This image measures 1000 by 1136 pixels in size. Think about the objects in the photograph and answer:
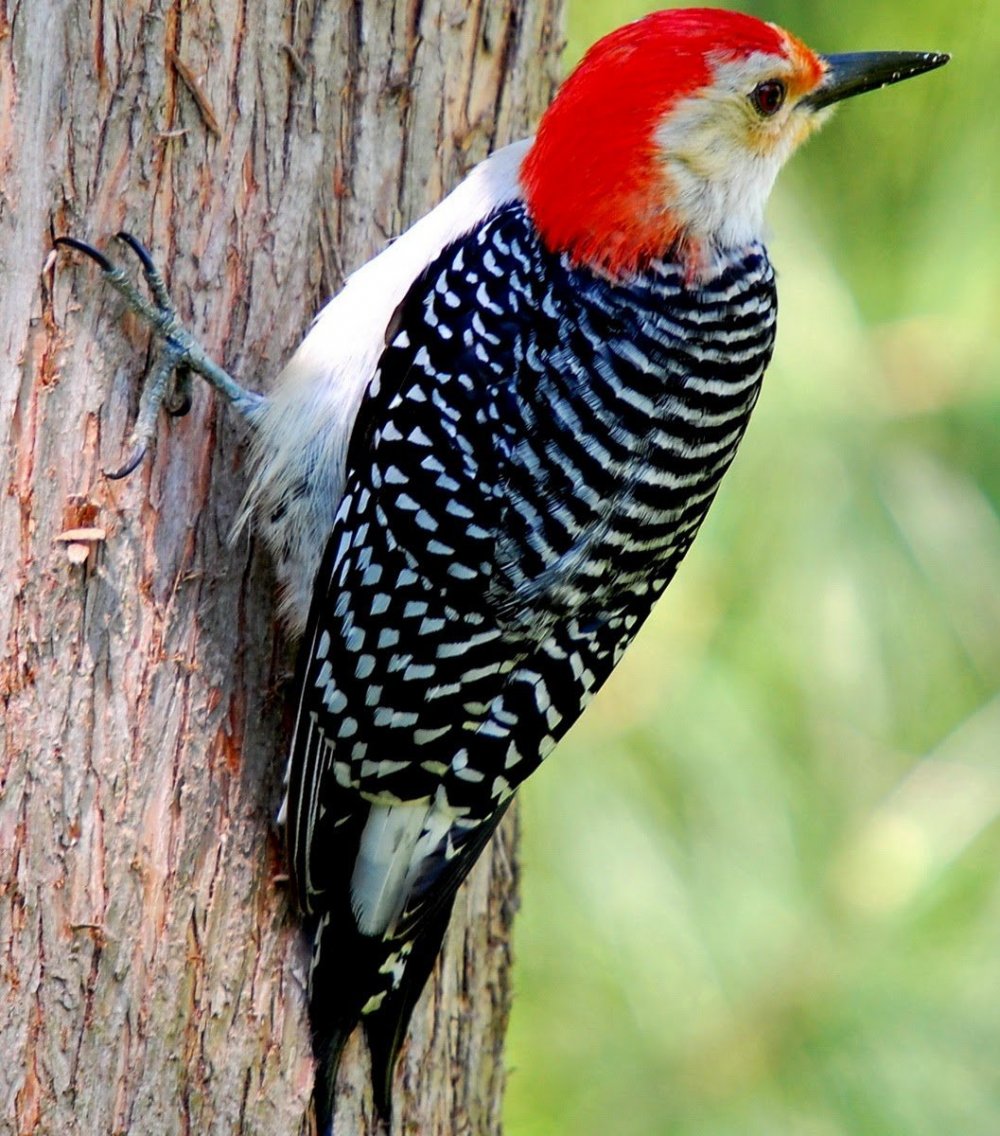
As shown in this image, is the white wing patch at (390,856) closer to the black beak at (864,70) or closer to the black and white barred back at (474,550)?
the black and white barred back at (474,550)

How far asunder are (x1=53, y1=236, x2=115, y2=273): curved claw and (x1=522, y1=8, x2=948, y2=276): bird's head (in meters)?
0.78

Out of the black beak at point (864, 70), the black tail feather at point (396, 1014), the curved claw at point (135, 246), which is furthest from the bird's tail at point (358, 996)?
the black beak at point (864, 70)

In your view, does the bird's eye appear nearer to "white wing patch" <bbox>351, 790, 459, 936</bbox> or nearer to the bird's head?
the bird's head

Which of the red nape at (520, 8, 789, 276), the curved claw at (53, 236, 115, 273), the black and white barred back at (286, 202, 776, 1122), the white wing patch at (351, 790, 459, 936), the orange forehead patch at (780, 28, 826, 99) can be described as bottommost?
the white wing patch at (351, 790, 459, 936)

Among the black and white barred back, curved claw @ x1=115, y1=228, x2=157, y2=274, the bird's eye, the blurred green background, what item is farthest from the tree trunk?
the blurred green background

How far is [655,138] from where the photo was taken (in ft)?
8.71

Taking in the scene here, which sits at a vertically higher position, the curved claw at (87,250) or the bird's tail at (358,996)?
the curved claw at (87,250)

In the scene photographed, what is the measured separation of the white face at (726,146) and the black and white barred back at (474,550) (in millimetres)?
144

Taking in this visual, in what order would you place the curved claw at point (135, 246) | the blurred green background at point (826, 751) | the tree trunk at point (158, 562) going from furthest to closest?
the blurred green background at point (826, 751) < the curved claw at point (135, 246) < the tree trunk at point (158, 562)

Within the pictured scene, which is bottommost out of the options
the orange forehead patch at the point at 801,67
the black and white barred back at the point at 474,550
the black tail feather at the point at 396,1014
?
the black tail feather at the point at 396,1014

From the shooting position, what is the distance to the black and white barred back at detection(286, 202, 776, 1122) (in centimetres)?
250

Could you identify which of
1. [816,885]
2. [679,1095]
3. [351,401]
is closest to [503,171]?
[351,401]

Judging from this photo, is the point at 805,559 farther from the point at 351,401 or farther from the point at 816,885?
the point at 351,401

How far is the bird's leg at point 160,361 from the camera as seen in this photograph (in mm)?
2406
